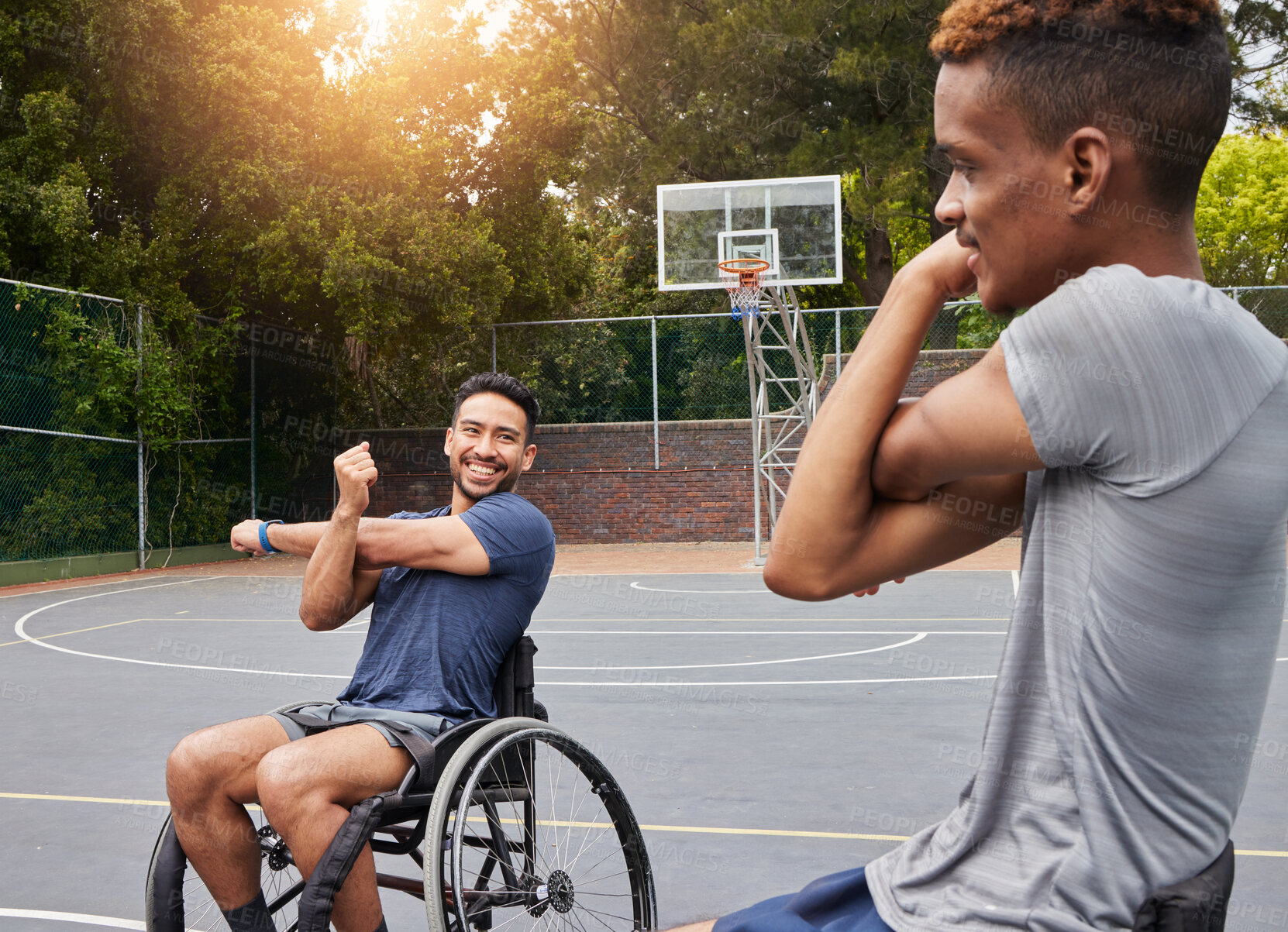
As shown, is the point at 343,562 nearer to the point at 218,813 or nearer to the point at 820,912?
the point at 218,813

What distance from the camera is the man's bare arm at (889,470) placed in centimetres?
93

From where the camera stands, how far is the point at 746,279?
14.5 m

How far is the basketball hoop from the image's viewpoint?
14453 mm

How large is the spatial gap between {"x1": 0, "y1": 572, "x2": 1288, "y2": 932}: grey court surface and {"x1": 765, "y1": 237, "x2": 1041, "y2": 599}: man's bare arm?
0.31 m

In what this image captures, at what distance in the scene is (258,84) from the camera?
54.1ft

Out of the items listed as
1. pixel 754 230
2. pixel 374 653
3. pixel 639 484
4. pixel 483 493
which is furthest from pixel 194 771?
pixel 639 484

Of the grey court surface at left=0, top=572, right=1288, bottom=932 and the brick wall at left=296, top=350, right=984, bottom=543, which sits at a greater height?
the brick wall at left=296, top=350, right=984, bottom=543

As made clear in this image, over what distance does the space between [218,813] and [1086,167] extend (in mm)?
2418

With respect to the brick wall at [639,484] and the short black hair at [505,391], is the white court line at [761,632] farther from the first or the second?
the brick wall at [639,484]

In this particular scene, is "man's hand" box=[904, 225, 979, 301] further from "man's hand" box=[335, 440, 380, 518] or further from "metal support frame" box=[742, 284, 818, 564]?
"metal support frame" box=[742, 284, 818, 564]

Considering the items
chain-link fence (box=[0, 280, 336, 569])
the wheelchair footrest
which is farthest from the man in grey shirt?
chain-link fence (box=[0, 280, 336, 569])

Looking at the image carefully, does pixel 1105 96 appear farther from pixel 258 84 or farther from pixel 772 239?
pixel 258 84

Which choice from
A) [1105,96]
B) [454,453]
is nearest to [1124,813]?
[1105,96]

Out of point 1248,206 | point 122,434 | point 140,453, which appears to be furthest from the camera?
point 1248,206
